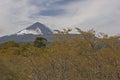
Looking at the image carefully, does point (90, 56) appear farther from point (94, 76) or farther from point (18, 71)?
point (18, 71)

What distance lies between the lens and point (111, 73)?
124 feet

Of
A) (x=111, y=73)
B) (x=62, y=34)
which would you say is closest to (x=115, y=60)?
(x=111, y=73)

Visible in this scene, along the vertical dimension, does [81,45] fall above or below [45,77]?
above

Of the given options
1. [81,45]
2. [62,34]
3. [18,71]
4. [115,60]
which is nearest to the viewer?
[115,60]

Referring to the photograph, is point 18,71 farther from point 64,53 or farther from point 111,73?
point 111,73

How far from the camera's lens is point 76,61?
40.8 m

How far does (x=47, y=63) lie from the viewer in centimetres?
4384

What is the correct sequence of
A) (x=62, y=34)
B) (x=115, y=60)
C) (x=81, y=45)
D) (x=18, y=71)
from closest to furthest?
(x=115, y=60) → (x=81, y=45) → (x=62, y=34) → (x=18, y=71)

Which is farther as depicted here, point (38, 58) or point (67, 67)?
point (38, 58)

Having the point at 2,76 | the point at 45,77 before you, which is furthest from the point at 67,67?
the point at 2,76

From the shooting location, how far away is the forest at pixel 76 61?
38.2m

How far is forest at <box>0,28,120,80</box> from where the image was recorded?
38219 mm

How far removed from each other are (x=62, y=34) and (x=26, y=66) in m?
6.44

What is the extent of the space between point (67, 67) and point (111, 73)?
5.60 m
